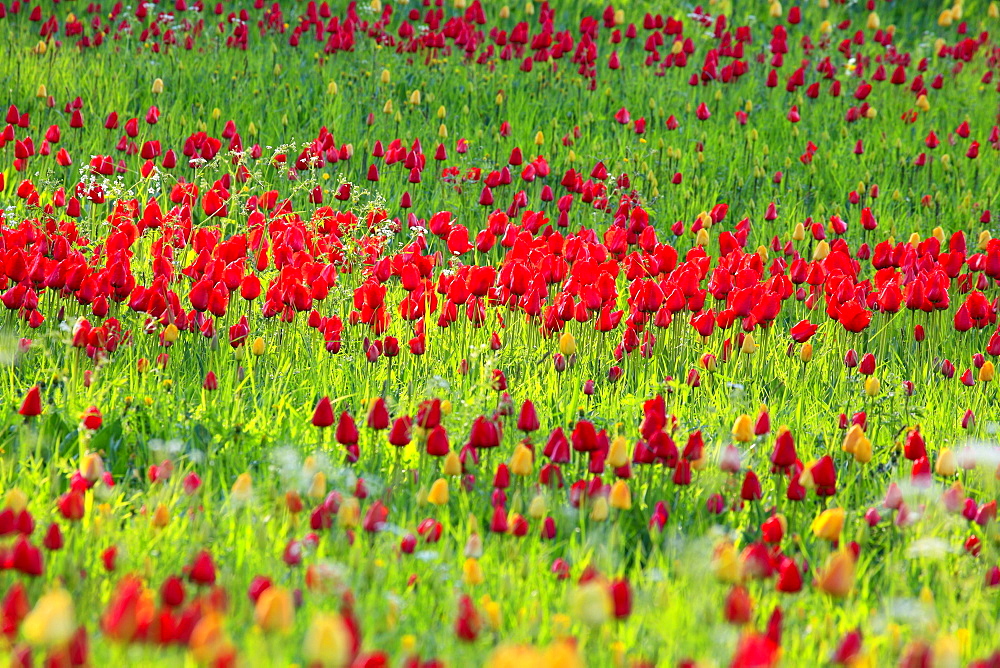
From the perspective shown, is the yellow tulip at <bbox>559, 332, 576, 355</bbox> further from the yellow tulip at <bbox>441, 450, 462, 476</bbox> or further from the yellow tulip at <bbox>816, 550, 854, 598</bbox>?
the yellow tulip at <bbox>816, 550, 854, 598</bbox>

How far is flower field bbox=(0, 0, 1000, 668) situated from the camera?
2.75 metres

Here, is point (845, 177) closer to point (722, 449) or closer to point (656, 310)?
point (656, 310)

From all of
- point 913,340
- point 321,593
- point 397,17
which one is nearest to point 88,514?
point 321,593

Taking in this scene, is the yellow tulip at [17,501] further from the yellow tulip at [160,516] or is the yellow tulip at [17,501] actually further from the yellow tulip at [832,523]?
the yellow tulip at [832,523]

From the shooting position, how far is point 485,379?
14.2 feet

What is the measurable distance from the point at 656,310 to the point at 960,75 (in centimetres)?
739

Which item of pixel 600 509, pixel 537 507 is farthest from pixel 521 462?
pixel 600 509

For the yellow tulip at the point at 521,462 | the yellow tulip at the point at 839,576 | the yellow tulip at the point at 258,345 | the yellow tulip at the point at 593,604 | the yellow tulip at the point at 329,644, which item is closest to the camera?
the yellow tulip at the point at 329,644

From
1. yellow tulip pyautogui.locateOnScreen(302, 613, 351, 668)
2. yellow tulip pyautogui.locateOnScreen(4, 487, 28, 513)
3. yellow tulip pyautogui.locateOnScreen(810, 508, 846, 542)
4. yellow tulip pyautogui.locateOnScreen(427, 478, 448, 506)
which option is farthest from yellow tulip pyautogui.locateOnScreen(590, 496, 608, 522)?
yellow tulip pyautogui.locateOnScreen(4, 487, 28, 513)

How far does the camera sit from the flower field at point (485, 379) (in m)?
2.75

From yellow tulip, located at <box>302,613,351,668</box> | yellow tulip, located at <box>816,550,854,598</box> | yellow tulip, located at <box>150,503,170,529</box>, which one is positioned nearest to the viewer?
yellow tulip, located at <box>302,613,351,668</box>

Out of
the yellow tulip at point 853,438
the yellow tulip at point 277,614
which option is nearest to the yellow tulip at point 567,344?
the yellow tulip at point 853,438

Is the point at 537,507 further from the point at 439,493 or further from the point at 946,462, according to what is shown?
the point at 946,462

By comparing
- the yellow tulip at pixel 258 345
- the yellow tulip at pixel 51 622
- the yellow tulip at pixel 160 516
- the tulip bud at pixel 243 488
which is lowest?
the yellow tulip at pixel 258 345
